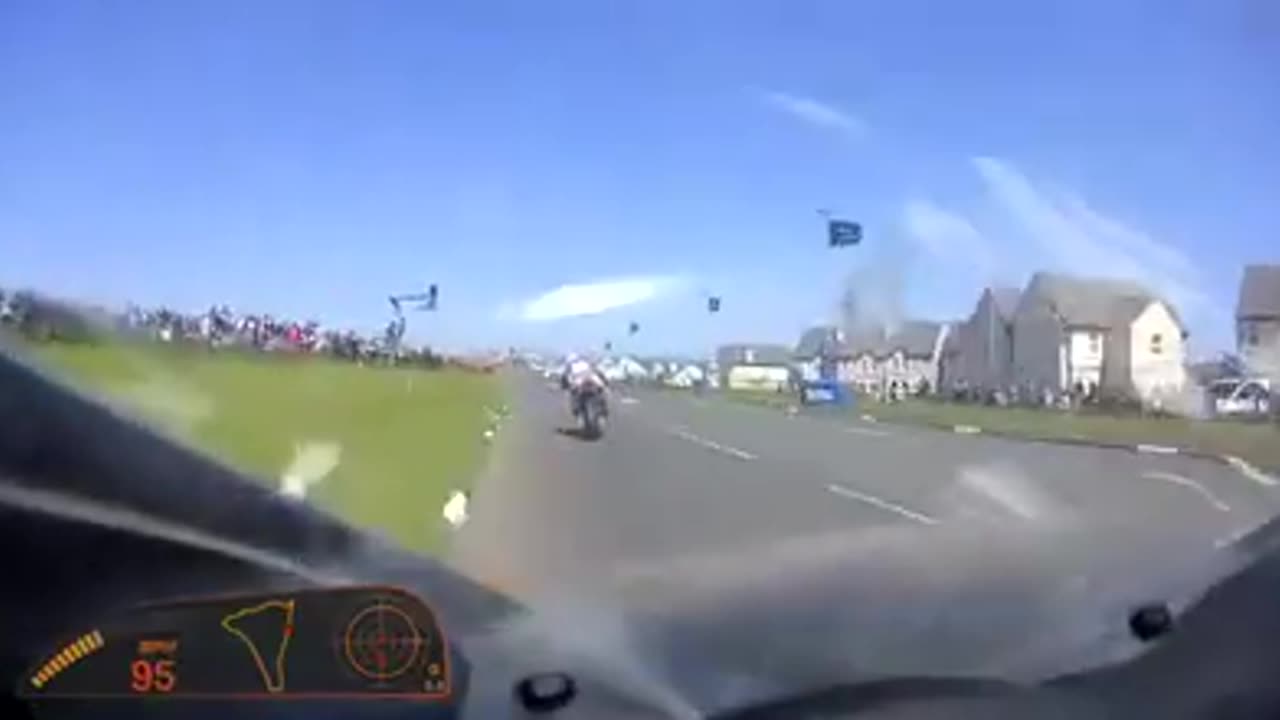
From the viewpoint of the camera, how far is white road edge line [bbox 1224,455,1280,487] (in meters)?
3.04

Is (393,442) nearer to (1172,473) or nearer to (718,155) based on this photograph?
(718,155)

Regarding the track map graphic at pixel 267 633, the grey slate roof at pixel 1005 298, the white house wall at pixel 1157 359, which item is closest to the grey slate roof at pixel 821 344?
the grey slate roof at pixel 1005 298

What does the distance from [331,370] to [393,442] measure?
0.59 ft

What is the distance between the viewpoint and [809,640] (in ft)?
9.63

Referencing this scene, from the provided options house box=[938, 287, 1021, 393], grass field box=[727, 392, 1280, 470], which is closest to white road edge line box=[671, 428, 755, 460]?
grass field box=[727, 392, 1280, 470]

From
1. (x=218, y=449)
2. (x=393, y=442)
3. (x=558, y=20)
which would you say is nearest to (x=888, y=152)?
(x=558, y=20)

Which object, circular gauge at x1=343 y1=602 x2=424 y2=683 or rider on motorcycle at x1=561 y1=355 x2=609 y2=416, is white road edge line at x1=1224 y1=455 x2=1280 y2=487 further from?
circular gauge at x1=343 y1=602 x2=424 y2=683

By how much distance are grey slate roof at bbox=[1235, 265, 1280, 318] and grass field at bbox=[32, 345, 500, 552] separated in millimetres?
1474

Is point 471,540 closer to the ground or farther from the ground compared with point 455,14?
closer to the ground

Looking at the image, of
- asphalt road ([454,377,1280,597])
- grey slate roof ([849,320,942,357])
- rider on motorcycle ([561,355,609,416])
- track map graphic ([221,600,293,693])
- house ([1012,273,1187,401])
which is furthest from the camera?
rider on motorcycle ([561,355,609,416])

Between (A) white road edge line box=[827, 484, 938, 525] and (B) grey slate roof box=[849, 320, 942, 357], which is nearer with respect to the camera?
(A) white road edge line box=[827, 484, 938, 525]

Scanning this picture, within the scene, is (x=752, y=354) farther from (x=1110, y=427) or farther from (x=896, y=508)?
(x=1110, y=427)

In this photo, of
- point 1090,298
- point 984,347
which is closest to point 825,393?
point 984,347

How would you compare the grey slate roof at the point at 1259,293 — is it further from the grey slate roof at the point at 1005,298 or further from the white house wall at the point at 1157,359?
the grey slate roof at the point at 1005,298
